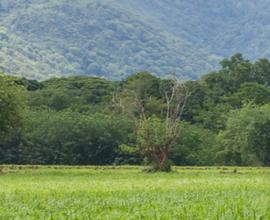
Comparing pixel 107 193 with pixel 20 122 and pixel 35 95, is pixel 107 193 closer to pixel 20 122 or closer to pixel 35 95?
pixel 20 122

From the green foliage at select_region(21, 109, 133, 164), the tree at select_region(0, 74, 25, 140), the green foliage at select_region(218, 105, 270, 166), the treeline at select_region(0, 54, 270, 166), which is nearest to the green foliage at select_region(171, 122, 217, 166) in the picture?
the treeline at select_region(0, 54, 270, 166)

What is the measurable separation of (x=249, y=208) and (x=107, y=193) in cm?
1056

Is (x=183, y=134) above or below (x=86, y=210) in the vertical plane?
above

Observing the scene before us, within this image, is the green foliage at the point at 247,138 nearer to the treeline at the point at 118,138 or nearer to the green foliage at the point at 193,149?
the treeline at the point at 118,138

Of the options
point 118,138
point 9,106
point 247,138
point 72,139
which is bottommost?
point 247,138

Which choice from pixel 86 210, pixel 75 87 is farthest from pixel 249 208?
pixel 75 87

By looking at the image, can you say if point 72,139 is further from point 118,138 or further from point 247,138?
point 247,138

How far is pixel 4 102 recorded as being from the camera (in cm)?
5866

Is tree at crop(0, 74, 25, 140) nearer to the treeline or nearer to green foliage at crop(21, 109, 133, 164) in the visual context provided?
the treeline

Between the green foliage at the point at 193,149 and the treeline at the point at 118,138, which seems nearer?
the treeline at the point at 118,138

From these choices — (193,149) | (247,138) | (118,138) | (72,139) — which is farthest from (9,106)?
(193,149)

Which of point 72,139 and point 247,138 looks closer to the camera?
point 247,138

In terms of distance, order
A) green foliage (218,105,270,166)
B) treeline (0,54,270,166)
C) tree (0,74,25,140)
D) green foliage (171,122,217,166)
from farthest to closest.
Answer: green foliage (171,122,217,166), treeline (0,54,270,166), green foliage (218,105,270,166), tree (0,74,25,140)

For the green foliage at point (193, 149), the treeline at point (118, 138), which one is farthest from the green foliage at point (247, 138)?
the green foliage at point (193, 149)
